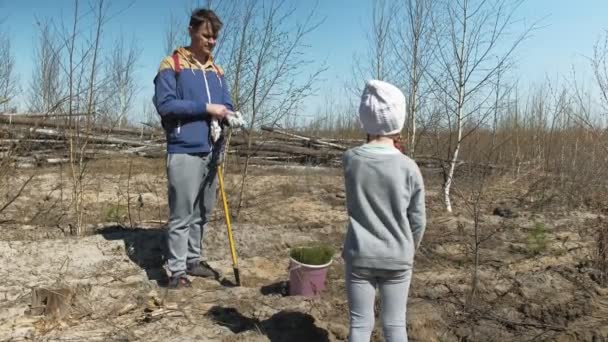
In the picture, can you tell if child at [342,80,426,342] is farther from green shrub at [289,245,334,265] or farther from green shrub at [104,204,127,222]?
green shrub at [104,204,127,222]

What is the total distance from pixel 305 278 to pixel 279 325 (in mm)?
395

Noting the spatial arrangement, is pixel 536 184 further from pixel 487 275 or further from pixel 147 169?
pixel 147 169

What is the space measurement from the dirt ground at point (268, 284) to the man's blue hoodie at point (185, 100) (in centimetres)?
100

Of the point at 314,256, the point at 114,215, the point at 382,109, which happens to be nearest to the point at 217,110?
the point at 314,256

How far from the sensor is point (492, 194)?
27.3ft

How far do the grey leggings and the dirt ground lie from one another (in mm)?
696

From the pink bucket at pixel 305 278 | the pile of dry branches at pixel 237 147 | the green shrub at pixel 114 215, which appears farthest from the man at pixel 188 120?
the pile of dry branches at pixel 237 147

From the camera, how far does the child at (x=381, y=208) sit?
80.7 inches

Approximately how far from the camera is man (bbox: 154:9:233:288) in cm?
321

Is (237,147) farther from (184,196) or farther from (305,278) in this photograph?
(305,278)

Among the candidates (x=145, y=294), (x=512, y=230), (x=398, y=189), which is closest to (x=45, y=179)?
(x=145, y=294)

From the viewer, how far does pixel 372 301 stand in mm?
2172

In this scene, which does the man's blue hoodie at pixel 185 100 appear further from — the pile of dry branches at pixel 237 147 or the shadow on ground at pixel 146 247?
the pile of dry branches at pixel 237 147

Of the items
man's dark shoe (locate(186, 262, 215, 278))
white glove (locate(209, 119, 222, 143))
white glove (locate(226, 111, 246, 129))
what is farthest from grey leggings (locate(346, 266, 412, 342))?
man's dark shoe (locate(186, 262, 215, 278))
